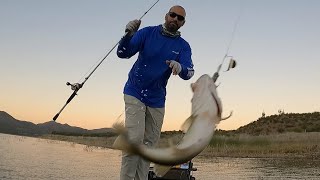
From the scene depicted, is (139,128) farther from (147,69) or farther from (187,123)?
(187,123)

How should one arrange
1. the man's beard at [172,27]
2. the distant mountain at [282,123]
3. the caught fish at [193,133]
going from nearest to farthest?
the caught fish at [193,133] → the man's beard at [172,27] → the distant mountain at [282,123]

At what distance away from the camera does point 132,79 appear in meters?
6.15

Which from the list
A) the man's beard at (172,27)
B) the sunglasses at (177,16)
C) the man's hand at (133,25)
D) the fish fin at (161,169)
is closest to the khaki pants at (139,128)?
the man's hand at (133,25)

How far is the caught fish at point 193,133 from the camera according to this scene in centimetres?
344

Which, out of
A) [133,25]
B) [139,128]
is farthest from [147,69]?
[139,128]

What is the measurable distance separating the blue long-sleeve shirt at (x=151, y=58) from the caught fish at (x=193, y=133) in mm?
1906

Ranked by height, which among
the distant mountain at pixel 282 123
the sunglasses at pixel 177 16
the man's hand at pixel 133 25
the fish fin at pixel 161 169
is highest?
the distant mountain at pixel 282 123

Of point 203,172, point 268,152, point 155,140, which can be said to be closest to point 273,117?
point 268,152

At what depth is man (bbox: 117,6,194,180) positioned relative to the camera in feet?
19.7

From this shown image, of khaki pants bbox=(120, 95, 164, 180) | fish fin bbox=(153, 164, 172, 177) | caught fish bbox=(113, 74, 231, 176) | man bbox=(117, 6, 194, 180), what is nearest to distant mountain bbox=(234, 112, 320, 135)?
khaki pants bbox=(120, 95, 164, 180)

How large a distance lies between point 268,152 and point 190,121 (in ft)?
88.8

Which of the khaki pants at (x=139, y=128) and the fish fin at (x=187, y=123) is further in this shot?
the khaki pants at (x=139, y=128)

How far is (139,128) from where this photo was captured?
6047 millimetres

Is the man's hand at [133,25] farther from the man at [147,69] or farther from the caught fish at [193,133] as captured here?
the caught fish at [193,133]
